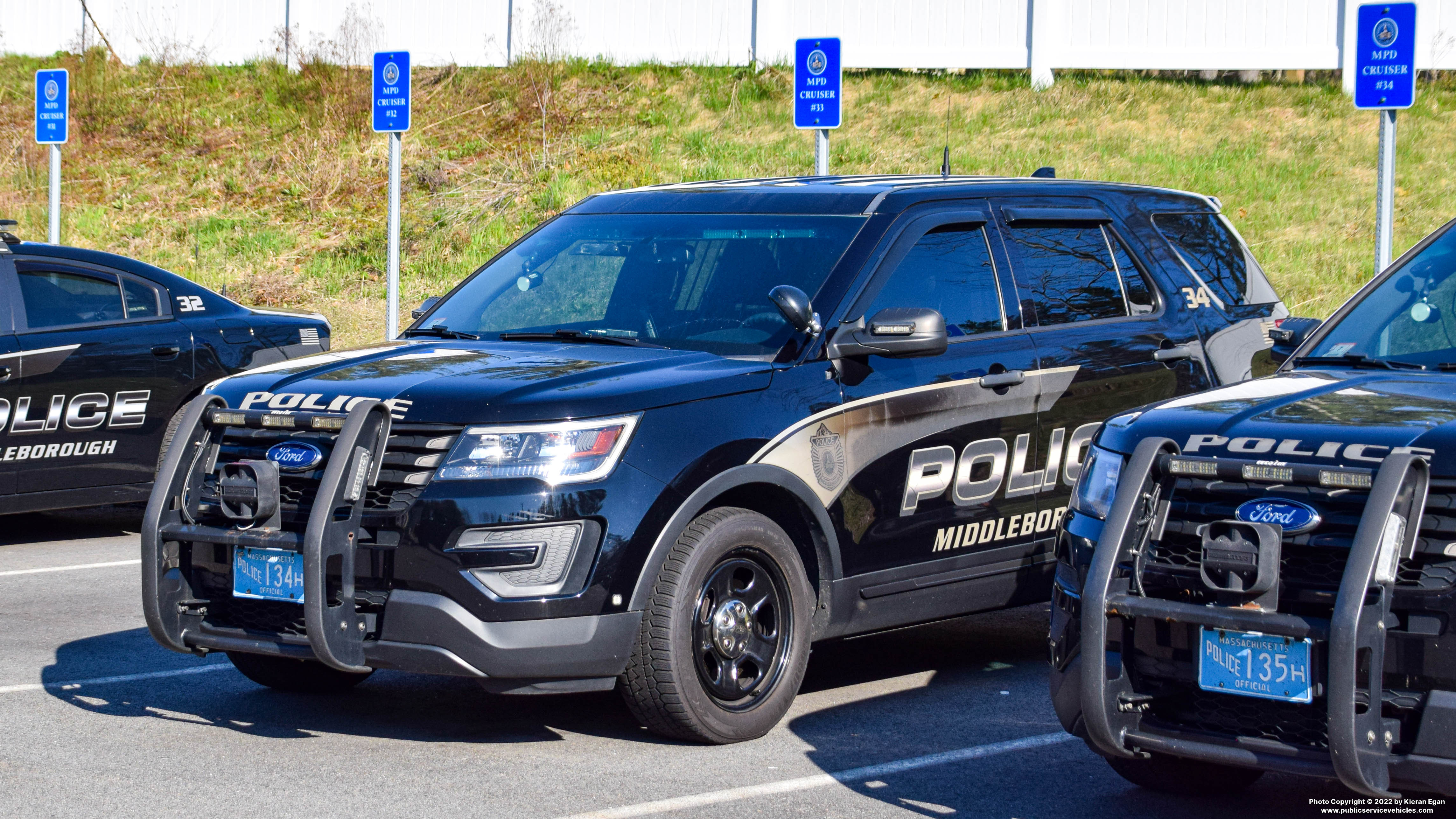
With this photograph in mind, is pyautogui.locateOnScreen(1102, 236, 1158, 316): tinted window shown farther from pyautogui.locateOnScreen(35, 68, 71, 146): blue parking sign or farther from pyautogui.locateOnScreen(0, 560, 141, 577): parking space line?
pyautogui.locateOnScreen(35, 68, 71, 146): blue parking sign

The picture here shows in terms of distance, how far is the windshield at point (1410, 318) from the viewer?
510 cm

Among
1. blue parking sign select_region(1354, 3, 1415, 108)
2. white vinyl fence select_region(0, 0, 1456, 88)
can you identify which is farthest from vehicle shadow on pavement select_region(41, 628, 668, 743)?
white vinyl fence select_region(0, 0, 1456, 88)

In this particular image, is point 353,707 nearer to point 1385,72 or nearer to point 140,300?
point 140,300

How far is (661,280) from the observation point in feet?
20.9

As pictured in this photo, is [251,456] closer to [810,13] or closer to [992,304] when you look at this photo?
[992,304]

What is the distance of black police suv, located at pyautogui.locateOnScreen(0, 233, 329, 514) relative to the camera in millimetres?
9297

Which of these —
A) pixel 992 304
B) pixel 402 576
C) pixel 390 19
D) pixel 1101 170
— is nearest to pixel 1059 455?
pixel 992 304

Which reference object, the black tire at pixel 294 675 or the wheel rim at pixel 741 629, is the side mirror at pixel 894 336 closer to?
the wheel rim at pixel 741 629

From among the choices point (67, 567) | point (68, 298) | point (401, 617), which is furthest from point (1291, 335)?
point (68, 298)

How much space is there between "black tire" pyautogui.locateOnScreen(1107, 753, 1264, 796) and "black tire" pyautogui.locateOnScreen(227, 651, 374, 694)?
282 cm

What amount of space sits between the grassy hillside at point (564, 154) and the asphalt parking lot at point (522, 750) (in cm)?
1052

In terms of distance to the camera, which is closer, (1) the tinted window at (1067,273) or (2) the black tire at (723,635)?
(2) the black tire at (723,635)

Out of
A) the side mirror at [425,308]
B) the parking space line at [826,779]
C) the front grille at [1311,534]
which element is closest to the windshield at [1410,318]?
the front grille at [1311,534]

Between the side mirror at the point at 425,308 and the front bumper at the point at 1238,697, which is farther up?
the side mirror at the point at 425,308
